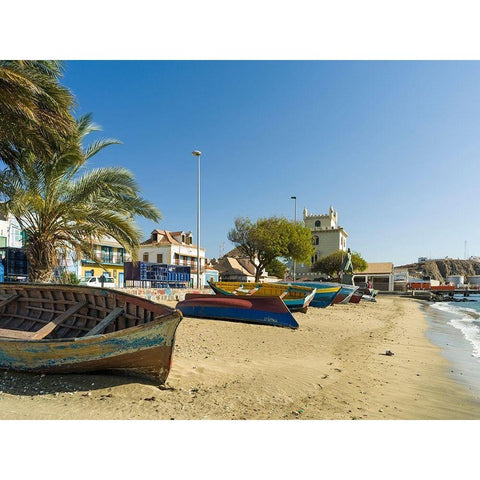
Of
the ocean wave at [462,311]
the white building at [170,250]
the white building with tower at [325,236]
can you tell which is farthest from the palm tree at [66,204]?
the white building with tower at [325,236]

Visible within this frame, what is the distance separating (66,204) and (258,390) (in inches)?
346

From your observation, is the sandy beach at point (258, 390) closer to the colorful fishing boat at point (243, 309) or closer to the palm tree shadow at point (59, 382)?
the palm tree shadow at point (59, 382)

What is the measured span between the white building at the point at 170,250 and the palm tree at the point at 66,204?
2932 cm

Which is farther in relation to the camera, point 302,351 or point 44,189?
point 44,189

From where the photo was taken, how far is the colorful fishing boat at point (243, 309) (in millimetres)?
11430

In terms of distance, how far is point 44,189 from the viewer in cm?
1045

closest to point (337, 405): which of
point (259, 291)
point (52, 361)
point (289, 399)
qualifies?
point (289, 399)

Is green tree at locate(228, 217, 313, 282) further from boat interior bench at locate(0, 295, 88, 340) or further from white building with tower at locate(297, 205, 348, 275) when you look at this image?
white building with tower at locate(297, 205, 348, 275)

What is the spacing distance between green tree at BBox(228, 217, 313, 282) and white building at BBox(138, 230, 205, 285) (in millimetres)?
7806

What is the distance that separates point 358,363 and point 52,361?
238 inches

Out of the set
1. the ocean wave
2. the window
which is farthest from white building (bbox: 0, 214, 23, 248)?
the ocean wave

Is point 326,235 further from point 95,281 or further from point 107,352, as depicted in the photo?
point 107,352

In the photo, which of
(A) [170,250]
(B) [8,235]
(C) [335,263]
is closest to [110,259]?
(B) [8,235]

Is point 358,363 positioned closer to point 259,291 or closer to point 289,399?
point 289,399
